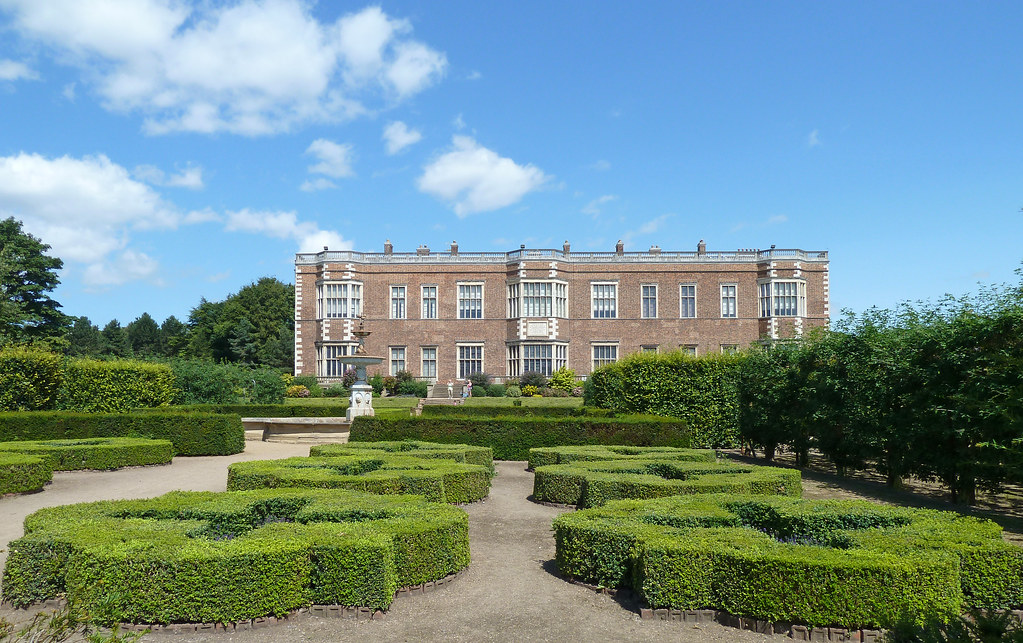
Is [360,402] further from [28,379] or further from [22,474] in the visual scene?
[22,474]

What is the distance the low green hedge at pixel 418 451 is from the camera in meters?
12.9

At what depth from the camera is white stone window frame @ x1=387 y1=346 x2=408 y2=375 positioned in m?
40.7

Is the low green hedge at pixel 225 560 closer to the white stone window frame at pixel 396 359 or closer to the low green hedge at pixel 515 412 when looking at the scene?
the low green hedge at pixel 515 412

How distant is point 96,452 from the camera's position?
570 inches

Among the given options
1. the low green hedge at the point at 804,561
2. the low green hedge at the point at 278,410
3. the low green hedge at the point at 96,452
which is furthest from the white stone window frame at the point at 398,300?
the low green hedge at the point at 804,561

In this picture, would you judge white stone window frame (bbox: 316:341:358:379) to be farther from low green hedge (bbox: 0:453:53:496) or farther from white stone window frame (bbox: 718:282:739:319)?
low green hedge (bbox: 0:453:53:496)

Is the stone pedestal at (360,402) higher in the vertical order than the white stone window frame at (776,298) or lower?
lower

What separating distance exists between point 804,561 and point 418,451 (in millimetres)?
8920

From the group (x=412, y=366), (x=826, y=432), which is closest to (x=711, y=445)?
→ (x=826, y=432)

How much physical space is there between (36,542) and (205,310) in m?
60.2

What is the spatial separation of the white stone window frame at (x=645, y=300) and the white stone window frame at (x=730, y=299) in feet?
11.7

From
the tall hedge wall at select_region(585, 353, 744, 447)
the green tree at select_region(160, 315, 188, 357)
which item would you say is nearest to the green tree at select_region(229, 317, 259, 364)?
the green tree at select_region(160, 315, 188, 357)

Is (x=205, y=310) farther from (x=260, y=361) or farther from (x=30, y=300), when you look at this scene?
(x=30, y=300)

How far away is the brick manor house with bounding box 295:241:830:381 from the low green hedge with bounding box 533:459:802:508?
92.3 ft
